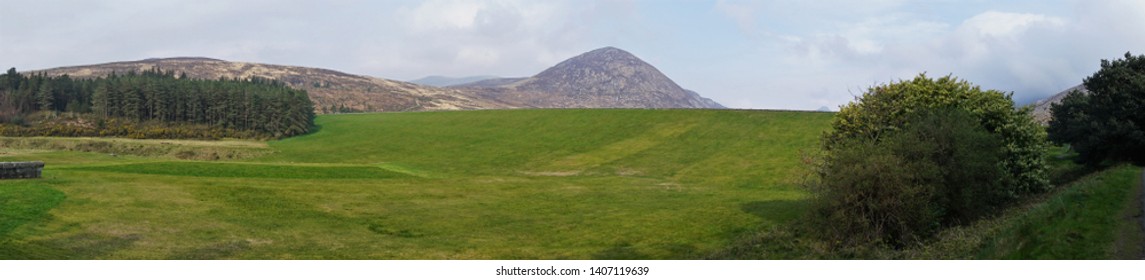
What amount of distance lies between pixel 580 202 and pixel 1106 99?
1772 inches

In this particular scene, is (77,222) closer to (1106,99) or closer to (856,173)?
(856,173)

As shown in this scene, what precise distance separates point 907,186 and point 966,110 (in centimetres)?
1748

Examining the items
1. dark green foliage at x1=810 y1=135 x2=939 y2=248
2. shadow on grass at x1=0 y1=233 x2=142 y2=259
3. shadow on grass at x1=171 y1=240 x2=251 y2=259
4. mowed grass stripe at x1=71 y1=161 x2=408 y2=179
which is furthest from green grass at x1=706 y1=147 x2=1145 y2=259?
mowed grass stripe at x1=71 y1=161 x2=408 y2=179

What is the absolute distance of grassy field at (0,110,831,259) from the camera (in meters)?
38.2

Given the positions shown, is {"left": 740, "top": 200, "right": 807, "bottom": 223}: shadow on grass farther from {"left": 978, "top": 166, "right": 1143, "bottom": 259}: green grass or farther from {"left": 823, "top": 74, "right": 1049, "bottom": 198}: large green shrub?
{"left": 978, "top": 166, "right": 1143, "bottom": 259}: green grass

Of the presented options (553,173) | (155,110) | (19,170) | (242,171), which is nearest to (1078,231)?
(19,170)

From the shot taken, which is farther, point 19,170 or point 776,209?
point 776,209

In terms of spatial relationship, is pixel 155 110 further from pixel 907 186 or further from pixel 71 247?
pixel 907 186

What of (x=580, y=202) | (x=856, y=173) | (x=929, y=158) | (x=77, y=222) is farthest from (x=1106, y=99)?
(x=77, y=222)

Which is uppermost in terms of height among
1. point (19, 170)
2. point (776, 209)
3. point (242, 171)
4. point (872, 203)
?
point (872, 203)

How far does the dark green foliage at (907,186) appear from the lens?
3634 cm

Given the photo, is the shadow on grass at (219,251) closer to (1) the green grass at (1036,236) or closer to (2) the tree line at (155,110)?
(1) the green grass at (1036,236)

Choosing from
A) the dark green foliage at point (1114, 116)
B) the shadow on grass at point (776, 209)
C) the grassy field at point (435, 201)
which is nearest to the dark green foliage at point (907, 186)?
the grassy field at point (435, 201)

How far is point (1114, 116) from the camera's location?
6156 cm
